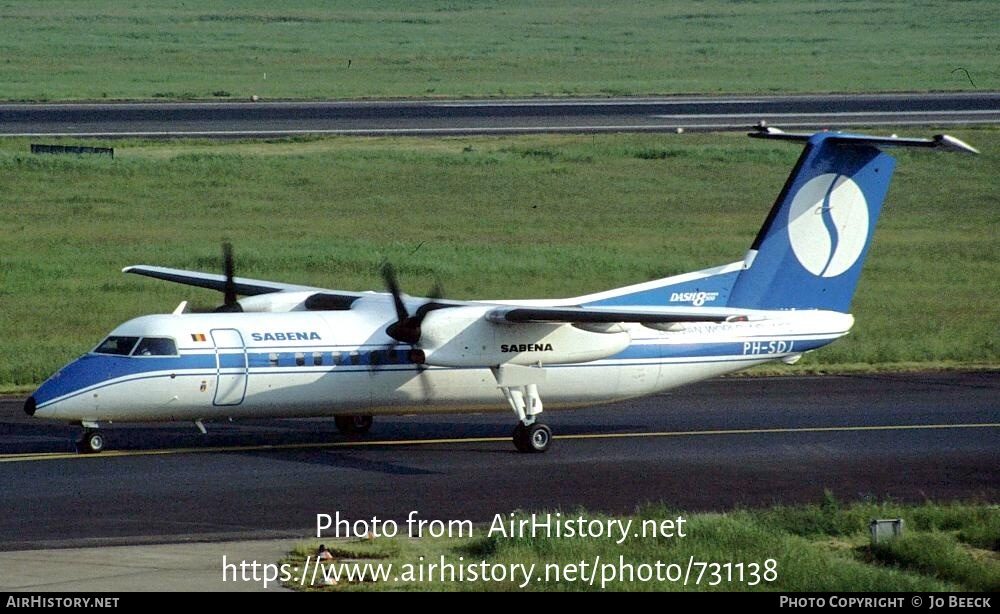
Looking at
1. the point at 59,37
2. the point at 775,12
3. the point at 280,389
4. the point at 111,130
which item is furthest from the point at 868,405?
the point at 775,12

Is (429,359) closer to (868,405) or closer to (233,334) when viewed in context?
(233,334)

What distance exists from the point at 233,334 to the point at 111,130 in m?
47.0

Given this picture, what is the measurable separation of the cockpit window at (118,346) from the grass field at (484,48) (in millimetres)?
64962

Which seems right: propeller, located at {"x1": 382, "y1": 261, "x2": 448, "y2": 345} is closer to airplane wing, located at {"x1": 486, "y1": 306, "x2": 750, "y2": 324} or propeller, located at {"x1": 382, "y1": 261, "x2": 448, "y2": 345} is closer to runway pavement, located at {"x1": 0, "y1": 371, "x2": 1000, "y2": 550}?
airplane wing, located at {"x1": 486, "y1": 306, "x2": 750, "y2": 324}

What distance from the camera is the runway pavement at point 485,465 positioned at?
19703mm

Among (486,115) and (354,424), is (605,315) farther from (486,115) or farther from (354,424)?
(486,115)

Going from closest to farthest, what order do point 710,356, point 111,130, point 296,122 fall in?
1. point 710,356
2. point 111,130
3. point 296,122

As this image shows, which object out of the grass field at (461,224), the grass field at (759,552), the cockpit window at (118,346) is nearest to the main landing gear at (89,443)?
the cockpit window at (118,346)

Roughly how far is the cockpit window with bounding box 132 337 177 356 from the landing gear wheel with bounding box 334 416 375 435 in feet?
11.8

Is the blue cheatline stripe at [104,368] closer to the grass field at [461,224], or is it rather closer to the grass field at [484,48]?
the grass field at [461,224]

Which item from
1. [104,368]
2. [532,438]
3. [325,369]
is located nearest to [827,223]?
[532,438]

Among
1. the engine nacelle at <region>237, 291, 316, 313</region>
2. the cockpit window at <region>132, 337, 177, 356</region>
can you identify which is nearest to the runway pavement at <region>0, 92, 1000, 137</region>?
the engine nacelle at <region>237, 291, 316, 313</region>

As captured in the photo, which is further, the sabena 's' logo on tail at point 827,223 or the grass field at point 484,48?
the grass field at point 484,48

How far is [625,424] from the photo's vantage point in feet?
88.9
